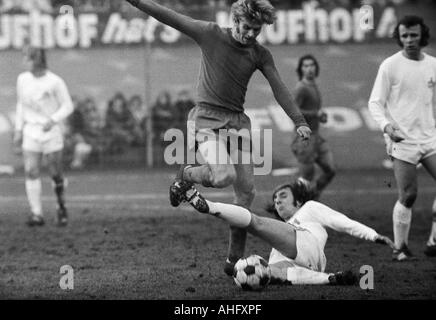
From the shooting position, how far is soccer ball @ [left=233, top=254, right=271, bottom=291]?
8438mm

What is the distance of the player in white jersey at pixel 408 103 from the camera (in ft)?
34.3

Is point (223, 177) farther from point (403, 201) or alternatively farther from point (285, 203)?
point (403, 201)

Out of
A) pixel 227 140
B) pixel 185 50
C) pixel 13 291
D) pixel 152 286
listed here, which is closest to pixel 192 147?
pixel 227 140

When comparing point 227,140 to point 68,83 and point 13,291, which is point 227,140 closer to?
point 13,291

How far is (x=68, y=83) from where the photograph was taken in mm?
23625

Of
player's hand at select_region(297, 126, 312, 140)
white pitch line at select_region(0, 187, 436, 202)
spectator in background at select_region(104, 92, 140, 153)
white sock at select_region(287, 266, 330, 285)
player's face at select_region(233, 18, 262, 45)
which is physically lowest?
white pitch line at select_region(0, 187, 436, 202)

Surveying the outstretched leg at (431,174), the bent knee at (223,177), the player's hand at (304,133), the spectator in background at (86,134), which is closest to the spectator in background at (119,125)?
the spectator in background at (86,134)

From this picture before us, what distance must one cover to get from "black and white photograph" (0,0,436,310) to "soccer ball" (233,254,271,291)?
2 centimetres

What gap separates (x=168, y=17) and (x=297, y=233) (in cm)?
217

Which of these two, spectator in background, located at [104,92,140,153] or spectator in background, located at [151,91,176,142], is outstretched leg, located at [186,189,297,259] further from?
spectator in background, located at [104,92,140,153]

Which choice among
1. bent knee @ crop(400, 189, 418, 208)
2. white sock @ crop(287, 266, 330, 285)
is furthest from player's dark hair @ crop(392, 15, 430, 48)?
white sock @ crop(287, 266, 330, 285)

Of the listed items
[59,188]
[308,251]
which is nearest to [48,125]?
[59,188]

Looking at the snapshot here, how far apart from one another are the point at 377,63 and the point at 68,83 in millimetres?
7149

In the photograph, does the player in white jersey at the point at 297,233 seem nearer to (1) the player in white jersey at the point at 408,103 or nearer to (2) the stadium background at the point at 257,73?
(1) the player in white jersey at the point at 408,103
